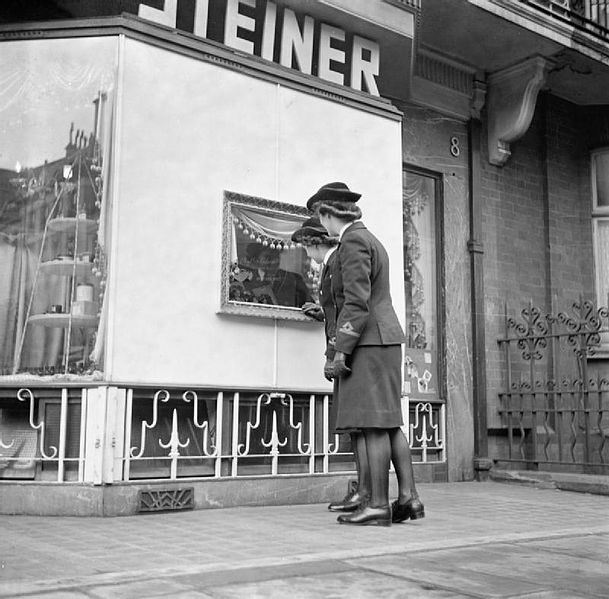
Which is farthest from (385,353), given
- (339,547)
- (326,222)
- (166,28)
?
(166,28)

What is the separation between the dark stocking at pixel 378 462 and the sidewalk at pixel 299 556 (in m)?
0.21

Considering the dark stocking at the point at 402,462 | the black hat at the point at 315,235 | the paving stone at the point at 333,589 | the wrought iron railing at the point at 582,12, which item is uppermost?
the wrought iron railing at the point at 582,12

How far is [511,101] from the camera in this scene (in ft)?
34.0

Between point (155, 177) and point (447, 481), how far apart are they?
16.4 feet

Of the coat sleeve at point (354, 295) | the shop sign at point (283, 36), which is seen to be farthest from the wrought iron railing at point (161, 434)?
the shop sign at point (283, 36)

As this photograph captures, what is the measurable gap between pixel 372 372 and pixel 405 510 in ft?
3.06

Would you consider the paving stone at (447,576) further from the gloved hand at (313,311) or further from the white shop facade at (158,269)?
the gloved hand at (313,311)

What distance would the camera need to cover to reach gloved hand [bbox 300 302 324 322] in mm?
7012

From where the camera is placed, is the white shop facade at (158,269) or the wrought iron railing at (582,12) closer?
the white shop facade at (158,269)

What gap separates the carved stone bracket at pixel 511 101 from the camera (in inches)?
399

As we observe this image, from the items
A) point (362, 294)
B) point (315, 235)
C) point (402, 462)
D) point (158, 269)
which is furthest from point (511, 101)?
point (402, 462)

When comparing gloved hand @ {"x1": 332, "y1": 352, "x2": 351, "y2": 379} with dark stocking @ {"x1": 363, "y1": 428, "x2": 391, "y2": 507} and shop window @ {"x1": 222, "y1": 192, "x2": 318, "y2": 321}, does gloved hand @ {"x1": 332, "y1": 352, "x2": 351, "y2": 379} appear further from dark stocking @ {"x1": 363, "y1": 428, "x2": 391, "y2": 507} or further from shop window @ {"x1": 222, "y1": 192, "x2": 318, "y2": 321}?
shop window @ {"x1": 222, "y1": 192, "x2": 318, "y2": 321}

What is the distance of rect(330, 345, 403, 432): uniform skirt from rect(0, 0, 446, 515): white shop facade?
4.64 ft

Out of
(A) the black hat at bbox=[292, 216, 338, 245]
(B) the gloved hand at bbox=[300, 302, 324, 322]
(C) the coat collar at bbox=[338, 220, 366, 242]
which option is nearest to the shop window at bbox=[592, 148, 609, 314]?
(B) the gloved hand at bbox=[300, 302, 324, 322]
